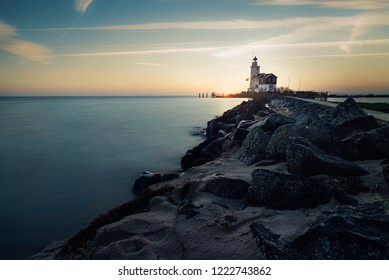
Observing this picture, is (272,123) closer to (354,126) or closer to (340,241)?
(354,126)

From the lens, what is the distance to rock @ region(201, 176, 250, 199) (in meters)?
5.35

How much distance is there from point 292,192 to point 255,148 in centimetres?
360

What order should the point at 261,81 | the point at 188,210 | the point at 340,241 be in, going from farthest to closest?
Result: the point at 261,81 → the point at 188,210 → the point at 340,241

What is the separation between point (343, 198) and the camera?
4527mm

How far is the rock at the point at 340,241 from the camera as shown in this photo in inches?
120

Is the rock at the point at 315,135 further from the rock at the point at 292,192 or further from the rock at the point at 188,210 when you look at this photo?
the rock at the point at 188,210

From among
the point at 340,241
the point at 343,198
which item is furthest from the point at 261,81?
the point at 340,241

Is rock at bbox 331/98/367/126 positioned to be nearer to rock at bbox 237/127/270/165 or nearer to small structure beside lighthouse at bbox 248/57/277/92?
rock at bbox 237/127/270/165

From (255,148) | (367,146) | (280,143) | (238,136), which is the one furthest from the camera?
(238,136)

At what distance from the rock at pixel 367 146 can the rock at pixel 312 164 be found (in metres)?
1.09

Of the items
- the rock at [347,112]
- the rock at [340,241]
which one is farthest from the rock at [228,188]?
the rock at [347,112]
